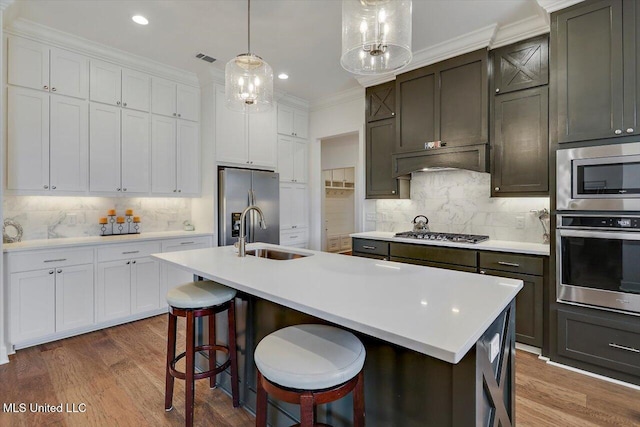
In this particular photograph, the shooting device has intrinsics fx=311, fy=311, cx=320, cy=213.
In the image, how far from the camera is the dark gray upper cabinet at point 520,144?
9.23 feet

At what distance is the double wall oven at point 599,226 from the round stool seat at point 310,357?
2.13 m

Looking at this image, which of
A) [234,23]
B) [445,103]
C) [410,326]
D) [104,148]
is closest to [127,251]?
[104,148]

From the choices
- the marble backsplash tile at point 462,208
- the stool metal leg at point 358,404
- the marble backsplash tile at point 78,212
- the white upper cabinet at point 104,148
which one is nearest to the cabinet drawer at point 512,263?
the marble backsplash tile at point 462,208

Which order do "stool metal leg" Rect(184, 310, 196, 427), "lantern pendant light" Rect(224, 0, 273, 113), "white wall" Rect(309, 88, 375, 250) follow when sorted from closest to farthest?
"stool metal leg" Rect(184, 310, 196, 427), "lantern pendant light" Rect(224, 0, 273, 113), "white wall" Rect(309, 88, 375, 250)

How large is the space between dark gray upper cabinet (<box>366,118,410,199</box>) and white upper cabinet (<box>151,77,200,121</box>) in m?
2.34

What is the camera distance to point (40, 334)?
111 inches

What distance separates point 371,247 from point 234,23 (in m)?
2.72

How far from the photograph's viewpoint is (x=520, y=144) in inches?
116

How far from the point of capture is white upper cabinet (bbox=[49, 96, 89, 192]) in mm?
3076

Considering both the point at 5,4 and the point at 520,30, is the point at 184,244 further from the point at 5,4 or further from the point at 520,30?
the point at 520,30

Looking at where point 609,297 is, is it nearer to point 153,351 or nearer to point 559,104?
point 559,104

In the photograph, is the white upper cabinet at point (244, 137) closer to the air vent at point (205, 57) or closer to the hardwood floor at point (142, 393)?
the air vent at point (205, 57)

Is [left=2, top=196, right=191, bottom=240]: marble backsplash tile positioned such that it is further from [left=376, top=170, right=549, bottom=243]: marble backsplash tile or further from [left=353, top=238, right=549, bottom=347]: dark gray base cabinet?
[left=353, top=238, right=549, bottom=347]: dark gray base cabinet

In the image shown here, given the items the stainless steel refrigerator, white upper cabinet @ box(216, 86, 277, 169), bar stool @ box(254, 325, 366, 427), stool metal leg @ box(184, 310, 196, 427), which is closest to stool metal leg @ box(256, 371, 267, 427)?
bar stool @ box(254, 325, 366, 427)
